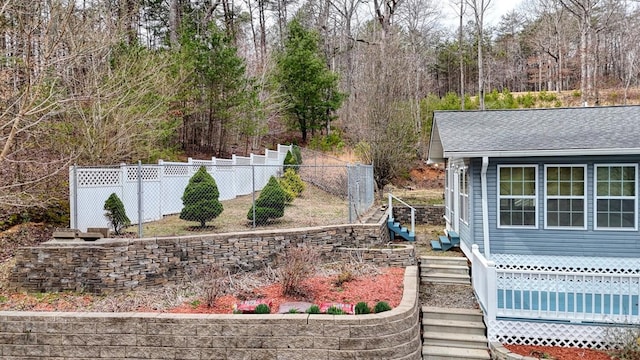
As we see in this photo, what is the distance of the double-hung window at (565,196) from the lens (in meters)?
8.32

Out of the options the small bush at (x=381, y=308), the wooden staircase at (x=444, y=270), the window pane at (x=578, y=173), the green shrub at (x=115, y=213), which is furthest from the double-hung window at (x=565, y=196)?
the green shrub at (x=115, y=213)

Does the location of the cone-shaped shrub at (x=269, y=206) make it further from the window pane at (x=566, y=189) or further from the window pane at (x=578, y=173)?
the window pane at (x=578, y=173)

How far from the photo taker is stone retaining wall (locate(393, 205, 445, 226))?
1530 centimetres

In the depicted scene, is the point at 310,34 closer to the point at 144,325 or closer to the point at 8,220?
the point at 8,220

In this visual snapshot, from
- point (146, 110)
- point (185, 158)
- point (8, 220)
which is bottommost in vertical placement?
point (8, 220)

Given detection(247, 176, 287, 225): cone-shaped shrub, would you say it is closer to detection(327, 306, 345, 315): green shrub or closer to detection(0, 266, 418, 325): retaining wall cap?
detection(0, 266, 418, 325): retaining wall cap

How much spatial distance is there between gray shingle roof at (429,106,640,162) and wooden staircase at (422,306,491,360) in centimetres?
327

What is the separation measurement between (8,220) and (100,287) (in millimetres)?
4778

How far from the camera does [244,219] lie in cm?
1034

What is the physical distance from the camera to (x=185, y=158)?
1736 cm

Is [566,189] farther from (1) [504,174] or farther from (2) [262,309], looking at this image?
(2) [262,309]

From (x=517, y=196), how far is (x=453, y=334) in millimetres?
3528

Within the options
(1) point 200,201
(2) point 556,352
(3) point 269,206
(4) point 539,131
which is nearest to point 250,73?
(3) point 269,206

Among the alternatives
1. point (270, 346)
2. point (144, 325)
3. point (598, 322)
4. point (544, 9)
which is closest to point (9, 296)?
point (144, 325)
